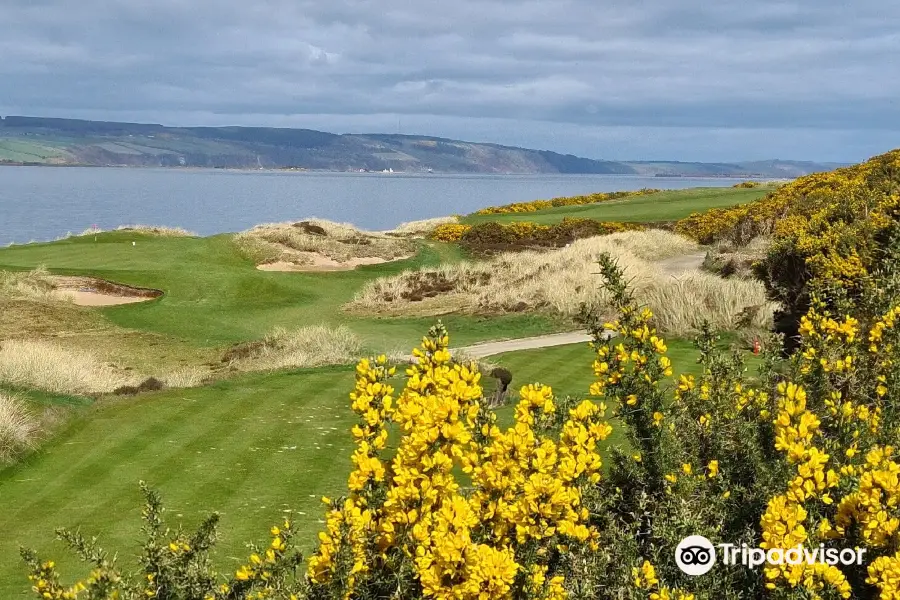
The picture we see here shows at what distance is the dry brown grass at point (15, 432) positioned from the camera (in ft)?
36.1

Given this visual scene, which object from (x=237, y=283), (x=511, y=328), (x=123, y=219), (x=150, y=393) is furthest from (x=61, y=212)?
(x=150, y=393)

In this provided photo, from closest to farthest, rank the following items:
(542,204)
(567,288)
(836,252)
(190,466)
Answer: (190,466)
(836,252)
(567,288)
(542,204)

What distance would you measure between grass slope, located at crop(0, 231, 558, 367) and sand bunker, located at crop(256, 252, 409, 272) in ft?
4.48

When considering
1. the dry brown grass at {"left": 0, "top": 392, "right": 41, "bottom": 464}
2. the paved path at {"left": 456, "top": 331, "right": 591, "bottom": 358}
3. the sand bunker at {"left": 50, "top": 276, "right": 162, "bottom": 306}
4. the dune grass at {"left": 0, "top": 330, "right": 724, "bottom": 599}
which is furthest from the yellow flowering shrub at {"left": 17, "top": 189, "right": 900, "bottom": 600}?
the sand bunker at {"left": 50, "top": 276, "right": 162, "bottom": 306}

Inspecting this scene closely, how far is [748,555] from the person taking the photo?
Answer: 5371 millimetres

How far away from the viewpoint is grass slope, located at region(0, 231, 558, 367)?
84.9ft

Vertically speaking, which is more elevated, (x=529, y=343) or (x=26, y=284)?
(x=529, y=343)

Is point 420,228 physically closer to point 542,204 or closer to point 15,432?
point 542,204

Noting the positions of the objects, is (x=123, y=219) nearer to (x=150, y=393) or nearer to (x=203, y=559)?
(x=150, y=393)

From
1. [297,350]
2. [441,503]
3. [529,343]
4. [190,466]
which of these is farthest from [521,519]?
[529,343]

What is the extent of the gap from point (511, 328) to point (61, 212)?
3511 inches

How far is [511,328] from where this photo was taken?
26500mm

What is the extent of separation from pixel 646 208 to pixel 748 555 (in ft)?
192

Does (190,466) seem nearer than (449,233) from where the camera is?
Yes
